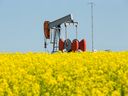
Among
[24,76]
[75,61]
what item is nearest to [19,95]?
[24,76]

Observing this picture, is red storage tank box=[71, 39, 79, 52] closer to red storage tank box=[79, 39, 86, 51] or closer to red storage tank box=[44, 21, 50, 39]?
red storage tank box=[79, 39, 86, 51]

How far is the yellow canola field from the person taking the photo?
9922mm

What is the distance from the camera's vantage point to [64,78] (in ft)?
35.0

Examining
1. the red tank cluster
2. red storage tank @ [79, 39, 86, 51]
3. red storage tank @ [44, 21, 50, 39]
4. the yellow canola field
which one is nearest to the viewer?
the yellow canola field

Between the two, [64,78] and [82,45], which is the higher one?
[82,45]

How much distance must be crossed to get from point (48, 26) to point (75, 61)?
64.9 ft

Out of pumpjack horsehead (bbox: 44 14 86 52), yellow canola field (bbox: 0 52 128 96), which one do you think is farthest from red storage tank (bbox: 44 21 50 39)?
yellow canola field (bbox: 0 52 128 96)

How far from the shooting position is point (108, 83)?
10.4 metres

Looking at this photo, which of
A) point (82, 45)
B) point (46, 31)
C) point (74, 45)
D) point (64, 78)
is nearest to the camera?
point (64, 78)

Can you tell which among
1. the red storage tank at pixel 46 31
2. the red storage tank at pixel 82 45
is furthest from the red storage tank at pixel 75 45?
the red storage tank at pixel 46 31

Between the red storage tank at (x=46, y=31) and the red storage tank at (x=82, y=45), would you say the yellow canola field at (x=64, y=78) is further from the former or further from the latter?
the red storage tank at (x=46, y=31)

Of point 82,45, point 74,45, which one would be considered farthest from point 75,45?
point 82,45

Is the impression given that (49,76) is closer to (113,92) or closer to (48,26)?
(113,92)

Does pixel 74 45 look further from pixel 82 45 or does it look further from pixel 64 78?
pixel 64 78
